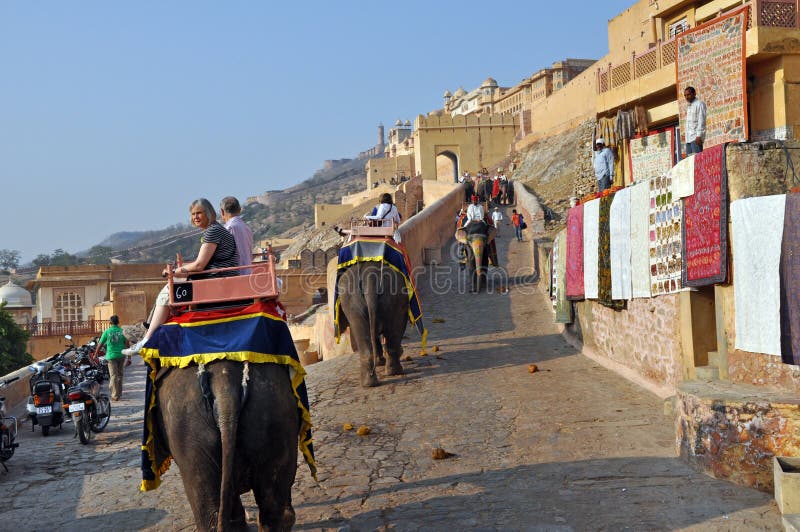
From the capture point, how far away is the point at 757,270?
252 inches

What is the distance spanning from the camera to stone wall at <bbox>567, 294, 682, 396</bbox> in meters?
8.37

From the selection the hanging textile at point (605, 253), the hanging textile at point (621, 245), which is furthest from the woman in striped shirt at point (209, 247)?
the hanging textile at point (605, 253)

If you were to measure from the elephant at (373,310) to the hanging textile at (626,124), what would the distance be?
11.0 m

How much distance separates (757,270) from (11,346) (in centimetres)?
2810

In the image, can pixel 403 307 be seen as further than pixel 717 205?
Yes

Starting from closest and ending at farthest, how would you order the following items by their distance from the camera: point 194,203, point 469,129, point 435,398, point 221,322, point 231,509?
1. point 231,509
2. point 221,322
3. point 194,203
4. point 435,398
5. point 469,129

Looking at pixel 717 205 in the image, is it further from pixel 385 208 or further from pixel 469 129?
pixel 469 129

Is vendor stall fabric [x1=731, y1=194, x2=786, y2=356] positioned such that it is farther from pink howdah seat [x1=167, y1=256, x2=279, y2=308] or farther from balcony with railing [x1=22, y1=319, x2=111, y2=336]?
balcony with railing [x1=22, y1=319, x2=111, y2=336]

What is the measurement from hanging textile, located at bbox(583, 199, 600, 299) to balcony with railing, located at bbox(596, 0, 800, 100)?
679 cm

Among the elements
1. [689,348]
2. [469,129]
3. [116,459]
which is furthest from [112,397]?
[469,129]

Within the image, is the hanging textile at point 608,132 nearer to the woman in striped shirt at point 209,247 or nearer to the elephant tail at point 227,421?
the woman in striped shirt at point 209,247

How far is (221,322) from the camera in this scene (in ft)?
16.3

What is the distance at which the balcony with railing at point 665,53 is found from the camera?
14664 mm

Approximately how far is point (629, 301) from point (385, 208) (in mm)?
3668
